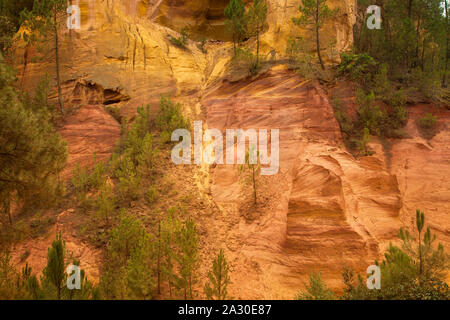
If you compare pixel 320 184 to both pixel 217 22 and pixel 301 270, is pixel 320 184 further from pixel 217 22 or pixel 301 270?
pixel 217 22

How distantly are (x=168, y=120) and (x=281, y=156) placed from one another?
5.37 m

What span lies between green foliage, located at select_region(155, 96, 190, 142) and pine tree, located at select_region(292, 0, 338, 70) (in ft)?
23.5

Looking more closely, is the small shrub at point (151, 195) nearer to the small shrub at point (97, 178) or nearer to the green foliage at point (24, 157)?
the small shrub at point (97, 178)

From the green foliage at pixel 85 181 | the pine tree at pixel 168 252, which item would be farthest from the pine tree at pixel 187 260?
the green foliage at pixel 85 181

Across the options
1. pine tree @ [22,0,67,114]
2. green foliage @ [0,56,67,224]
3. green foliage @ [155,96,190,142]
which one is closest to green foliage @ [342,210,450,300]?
green foliage @ [0,56,67,224]

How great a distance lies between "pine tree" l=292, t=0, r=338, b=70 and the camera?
14695 millimetres

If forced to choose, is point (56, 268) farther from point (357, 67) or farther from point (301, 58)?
point (357, 67)

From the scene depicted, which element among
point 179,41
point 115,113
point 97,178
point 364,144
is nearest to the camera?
point 97,178

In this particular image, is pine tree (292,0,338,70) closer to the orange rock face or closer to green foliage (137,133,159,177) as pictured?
the orange rock face

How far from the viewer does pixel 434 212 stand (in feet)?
35.0

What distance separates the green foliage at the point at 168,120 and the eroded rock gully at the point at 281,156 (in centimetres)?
108

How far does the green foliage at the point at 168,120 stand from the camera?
13258 millimetres

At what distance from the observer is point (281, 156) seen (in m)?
11.7

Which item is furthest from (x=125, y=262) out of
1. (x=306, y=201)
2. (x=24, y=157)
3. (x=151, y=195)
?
(x=306, y=201)
